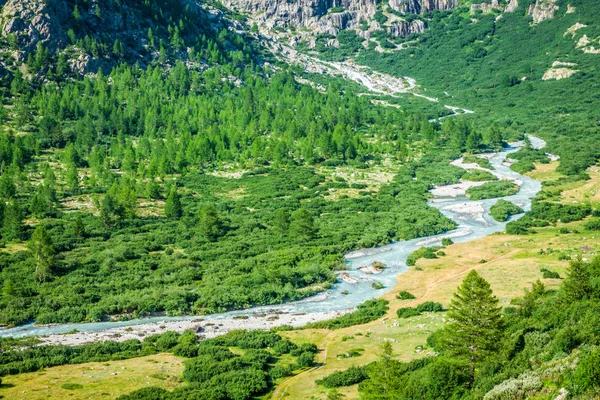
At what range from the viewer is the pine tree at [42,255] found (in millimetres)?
68650

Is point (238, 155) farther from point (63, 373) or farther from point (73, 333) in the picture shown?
point (63, 373)

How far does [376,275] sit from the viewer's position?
237 feet

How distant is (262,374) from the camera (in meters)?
42.8

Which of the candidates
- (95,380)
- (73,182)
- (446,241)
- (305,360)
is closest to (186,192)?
(73,182)

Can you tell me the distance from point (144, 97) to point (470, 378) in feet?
502

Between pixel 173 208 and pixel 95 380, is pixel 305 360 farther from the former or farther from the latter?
pixel 173 208

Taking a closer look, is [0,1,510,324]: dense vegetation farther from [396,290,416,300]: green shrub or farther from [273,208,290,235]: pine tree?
[396,290,416,300]: green shrub

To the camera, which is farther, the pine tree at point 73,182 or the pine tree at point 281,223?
the pine tree at point 73,182

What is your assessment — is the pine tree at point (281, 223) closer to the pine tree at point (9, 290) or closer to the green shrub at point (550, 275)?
the pine tree at point (9, 290)

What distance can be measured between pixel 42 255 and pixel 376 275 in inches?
1654

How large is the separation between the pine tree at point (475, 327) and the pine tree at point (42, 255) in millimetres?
51751

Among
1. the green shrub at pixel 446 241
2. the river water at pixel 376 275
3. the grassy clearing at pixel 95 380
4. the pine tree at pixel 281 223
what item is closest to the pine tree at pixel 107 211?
the pine tree at pixel 281 223

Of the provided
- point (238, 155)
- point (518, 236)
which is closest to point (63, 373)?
point (518, 236)

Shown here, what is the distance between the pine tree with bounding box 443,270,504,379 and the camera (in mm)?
35156
